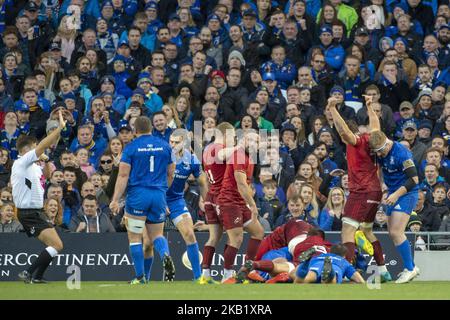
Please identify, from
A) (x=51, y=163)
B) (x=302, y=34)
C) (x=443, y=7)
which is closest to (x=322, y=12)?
(x=302, y=34)

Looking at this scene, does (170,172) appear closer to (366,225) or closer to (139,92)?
(366,225)

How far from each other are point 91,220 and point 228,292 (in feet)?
20.5

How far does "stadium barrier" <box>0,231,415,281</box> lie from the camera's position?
2019 cm

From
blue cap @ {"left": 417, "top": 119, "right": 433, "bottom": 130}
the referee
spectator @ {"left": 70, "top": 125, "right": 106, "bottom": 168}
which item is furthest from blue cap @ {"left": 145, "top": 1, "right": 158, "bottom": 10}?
the referee

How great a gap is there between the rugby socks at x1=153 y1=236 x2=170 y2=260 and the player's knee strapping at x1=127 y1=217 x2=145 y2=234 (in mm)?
328

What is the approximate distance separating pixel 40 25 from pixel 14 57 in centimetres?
169

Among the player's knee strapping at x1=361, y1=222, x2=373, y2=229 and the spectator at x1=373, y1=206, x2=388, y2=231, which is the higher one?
the player's knee strapping at x1=361, y1=222, x2=373, y2=229

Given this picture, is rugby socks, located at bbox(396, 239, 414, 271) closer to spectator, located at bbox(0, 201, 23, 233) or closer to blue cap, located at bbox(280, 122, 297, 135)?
blue cap, located at bbox(280, 122, 297, 135)

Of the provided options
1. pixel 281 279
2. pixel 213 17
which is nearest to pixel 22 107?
pixel 213 17

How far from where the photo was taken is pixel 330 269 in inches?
650

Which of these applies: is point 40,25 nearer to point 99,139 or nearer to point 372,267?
point 99,139

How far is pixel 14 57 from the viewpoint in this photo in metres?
25.8

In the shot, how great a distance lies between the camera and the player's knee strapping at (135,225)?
17.1 metres

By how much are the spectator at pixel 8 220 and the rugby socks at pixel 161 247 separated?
13.8ft
